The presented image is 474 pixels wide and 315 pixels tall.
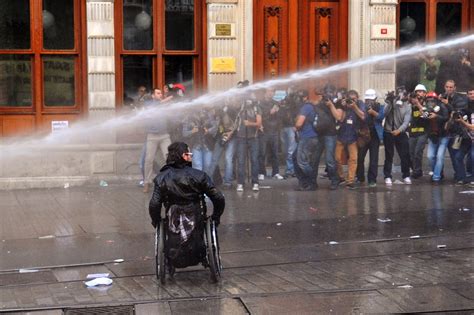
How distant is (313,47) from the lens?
17.0 m

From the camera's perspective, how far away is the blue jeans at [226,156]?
14.9 meters

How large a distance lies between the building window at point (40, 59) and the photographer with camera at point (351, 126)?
5.33 m

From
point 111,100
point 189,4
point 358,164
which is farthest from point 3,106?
point 358,164

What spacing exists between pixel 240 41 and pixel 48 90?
13.2 feet

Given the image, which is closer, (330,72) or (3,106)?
(3,106)

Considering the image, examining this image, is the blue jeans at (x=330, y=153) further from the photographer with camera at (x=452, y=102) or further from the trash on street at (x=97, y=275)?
the trash on street at (x=97, y=275)

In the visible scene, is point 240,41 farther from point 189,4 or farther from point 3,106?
point 3,106

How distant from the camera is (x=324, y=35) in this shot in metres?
17.1

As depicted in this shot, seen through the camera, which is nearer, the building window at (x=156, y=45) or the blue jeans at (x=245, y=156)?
the blue jeans at (x=245, y=156)

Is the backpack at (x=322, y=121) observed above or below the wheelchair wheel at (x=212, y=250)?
above

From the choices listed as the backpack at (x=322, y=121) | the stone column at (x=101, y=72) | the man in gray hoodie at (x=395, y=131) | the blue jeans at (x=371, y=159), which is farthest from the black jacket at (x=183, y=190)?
the stone column at (x=101, y=72)

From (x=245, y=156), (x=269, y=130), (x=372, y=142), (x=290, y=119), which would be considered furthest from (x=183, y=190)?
(x=290, y=119)

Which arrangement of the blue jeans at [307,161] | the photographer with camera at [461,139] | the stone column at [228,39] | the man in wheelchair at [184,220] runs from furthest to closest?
the stone column at [228,39] < the photographer with camera at [461,139] < the blue jeans at [307,161] < the man in wheelchair at [184,220]

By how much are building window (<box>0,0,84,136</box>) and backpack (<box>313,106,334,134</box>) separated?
15.9ft
